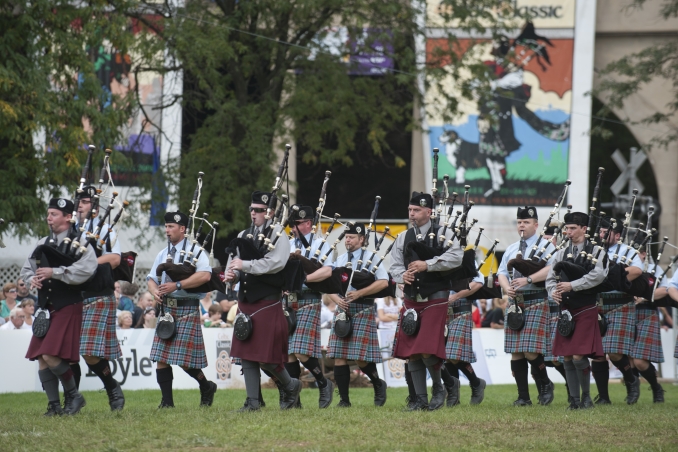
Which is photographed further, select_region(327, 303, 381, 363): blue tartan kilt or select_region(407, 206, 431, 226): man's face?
select_region(327, 303, 381, 363): blue tartan kilt

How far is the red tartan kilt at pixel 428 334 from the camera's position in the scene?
316 inches

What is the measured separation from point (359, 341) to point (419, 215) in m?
1.38

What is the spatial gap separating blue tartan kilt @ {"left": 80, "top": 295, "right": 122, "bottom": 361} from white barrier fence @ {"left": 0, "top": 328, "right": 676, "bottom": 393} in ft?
10.8

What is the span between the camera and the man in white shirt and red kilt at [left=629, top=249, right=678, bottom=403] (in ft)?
32.6

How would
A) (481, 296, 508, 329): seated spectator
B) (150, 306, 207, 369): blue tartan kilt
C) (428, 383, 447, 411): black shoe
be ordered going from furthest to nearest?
(481, 296, 508, 329): seated spectator < (150, 306, 207, 369): blue tartan kilt < (428, 383, 447, 411): black shoe

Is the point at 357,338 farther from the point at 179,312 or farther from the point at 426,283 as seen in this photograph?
the point at 179,312

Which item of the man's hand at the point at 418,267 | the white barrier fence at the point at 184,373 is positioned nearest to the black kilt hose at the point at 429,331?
the man's hand at the point at 418,267

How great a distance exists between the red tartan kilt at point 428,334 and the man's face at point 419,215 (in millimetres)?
614

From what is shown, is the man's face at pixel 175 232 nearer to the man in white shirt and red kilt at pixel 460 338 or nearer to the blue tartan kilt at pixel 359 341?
the blue tartan kilt at pixel 359 341

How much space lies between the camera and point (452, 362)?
9484 mm

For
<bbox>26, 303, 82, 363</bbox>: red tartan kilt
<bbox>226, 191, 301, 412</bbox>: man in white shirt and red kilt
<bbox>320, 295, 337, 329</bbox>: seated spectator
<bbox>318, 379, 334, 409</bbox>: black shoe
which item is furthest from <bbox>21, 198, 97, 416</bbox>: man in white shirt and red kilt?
<bbox>320, 295, 337, 329</bbox>: seated spectator

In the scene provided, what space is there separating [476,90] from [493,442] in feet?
38.4

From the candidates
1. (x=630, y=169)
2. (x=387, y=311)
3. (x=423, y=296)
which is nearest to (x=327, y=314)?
(x=387, y=311)

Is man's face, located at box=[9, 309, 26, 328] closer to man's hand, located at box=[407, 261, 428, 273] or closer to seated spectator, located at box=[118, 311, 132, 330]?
seated spectator, located at box=[118, 311, 132, 330]
